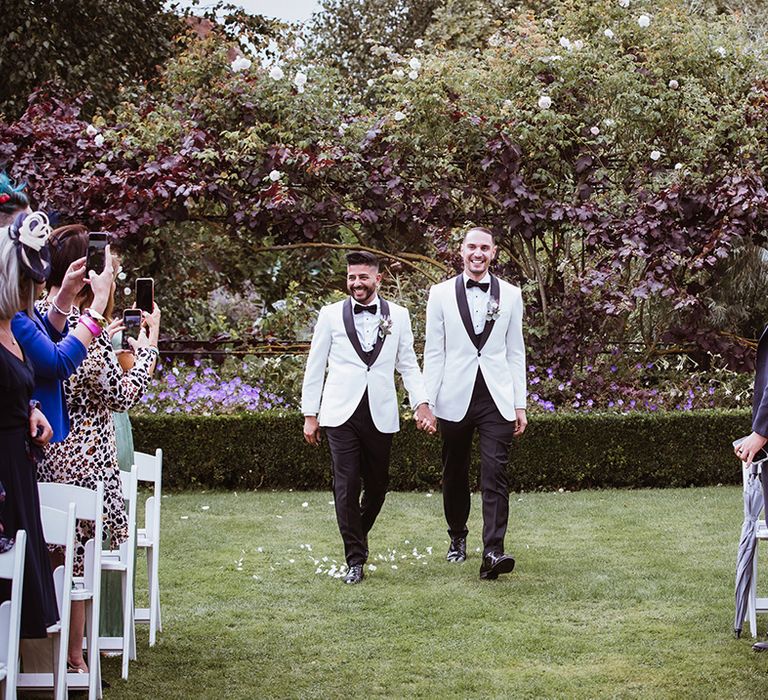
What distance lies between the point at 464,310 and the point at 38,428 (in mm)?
3291

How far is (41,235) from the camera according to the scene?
356 centimetres

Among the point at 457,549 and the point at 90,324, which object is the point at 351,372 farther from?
the point at 90,324

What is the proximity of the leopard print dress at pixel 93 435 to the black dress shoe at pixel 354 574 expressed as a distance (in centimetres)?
206

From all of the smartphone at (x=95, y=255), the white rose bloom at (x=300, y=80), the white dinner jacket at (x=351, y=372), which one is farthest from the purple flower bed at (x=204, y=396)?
the smartphone at (x=95, y=255)

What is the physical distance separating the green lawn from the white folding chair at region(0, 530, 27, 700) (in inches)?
49.3

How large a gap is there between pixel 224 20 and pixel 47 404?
13610 mm

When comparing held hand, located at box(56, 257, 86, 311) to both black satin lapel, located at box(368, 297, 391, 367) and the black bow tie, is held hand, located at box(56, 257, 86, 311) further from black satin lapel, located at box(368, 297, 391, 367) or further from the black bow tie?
the black bow tie

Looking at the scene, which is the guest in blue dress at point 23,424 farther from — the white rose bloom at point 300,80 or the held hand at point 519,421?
the white rose bloom at point 300,80

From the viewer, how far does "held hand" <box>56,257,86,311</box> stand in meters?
4.30

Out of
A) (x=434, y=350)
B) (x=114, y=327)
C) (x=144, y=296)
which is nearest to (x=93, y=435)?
(x=114, y=327)

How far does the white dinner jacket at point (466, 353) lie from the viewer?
21.7 feet

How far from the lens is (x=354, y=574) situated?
6383 millimetres

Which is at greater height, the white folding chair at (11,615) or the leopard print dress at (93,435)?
the leopard print dress at (93,435)

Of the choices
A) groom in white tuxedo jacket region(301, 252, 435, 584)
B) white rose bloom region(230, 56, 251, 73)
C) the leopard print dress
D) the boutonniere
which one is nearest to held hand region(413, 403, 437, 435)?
groom in white tuxedo jacket region(301, 252, 435, 584)
